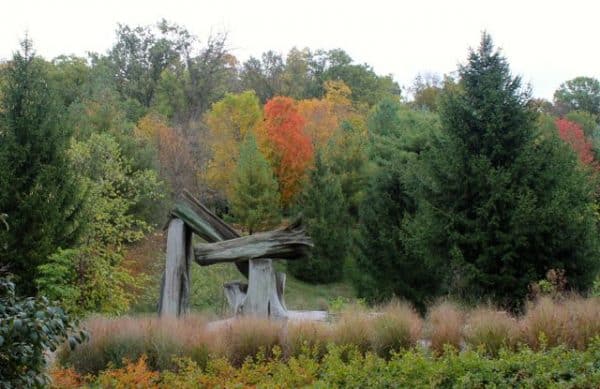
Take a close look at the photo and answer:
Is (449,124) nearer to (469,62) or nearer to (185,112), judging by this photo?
(469,62)

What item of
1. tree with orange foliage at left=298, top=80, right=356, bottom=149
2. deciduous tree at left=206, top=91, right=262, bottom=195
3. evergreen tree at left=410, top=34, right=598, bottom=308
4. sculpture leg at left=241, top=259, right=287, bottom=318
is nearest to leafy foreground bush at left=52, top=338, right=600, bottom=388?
sculpture leg at left=241, top=259, right=287, bottom=318

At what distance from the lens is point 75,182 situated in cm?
1580

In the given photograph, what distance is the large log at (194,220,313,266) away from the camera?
12.1m

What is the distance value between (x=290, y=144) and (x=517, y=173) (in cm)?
1935

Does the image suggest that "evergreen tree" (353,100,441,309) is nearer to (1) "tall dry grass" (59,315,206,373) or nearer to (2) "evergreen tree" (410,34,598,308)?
(2) "evergreen tree" (410,34,598,308)

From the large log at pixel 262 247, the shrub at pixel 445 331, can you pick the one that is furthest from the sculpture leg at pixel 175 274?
the shrub at pixel 445 331

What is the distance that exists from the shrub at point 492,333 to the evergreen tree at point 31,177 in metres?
9.96

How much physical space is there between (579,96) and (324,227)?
197 feet

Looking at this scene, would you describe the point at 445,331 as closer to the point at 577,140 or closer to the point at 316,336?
the point at 316,336

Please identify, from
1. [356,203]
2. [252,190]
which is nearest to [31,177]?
[252,190]

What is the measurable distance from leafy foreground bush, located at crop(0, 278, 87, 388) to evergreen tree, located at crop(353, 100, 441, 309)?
16.5 meters

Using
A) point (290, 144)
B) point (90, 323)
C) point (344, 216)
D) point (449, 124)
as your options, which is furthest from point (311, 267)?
point (90, 323)

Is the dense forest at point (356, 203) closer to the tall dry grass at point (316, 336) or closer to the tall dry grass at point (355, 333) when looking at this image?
the tall dry grass at point (316, 336)

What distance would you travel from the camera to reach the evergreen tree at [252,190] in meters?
30.6
